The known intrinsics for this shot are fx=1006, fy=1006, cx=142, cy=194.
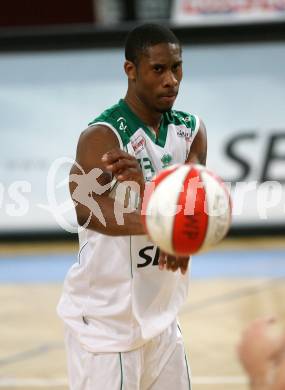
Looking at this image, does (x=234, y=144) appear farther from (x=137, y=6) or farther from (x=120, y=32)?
(x=137, y=6)

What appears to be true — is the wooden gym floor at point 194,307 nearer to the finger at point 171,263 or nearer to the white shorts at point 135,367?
the white shorts at point 135,367

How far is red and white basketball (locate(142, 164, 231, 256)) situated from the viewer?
4312mm

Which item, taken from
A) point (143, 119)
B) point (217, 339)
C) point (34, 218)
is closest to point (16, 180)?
point (34, 218)

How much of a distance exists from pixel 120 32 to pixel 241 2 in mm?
2877

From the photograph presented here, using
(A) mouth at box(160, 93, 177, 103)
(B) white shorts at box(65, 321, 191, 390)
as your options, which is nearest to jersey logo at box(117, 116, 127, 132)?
(A) mouth at box(160, 93, 177, 103)

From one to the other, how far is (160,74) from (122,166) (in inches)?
20.6

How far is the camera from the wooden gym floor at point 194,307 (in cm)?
746

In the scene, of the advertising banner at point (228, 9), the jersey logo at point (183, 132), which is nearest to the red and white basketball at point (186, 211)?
the jersey logo at point (183, 132)

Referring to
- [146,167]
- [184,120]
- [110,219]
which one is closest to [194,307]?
[184,120]

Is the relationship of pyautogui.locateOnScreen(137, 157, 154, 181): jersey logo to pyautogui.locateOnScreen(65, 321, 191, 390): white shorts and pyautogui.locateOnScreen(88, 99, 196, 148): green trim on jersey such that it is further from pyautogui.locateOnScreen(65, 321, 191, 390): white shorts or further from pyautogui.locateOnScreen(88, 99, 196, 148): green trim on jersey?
pyautogui.locateOnScreen(65, 321, 191, 390): white shorts

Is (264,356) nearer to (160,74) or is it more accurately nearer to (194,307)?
(160,74)

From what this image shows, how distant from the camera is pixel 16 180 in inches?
469

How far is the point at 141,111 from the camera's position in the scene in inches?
197

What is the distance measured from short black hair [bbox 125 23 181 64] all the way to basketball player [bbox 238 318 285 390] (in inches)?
77.5
